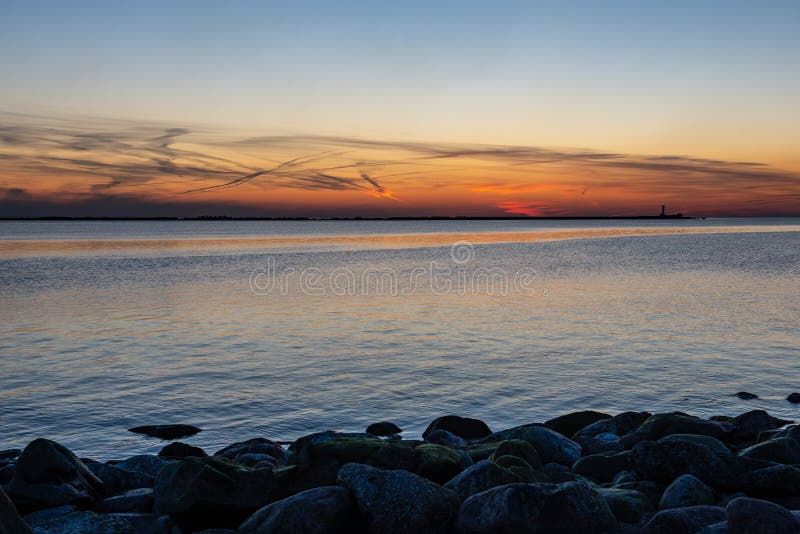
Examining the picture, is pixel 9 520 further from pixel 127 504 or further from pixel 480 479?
pixel 480 479

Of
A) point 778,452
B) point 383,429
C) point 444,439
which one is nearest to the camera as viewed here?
point 778,452

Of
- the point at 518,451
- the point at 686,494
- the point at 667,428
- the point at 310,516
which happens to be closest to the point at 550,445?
the point at 518,451

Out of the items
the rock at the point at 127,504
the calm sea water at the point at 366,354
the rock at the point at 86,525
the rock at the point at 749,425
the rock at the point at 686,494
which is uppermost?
the rock at the point at 686,494

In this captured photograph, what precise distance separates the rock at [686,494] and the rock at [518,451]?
2.07 metres

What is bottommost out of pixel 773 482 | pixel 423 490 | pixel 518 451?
pixel 518 451

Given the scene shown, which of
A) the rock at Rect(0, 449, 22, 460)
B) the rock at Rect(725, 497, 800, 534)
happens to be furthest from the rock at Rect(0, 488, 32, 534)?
the rock at Rect(0, 449, 22, 460)

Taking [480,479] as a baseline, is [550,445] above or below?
below

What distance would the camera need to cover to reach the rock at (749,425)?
12336 millimetres

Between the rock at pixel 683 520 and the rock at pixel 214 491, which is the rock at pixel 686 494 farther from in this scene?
the rock at pixel 214 491

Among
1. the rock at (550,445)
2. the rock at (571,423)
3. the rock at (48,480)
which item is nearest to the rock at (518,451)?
the rock at (550,445)

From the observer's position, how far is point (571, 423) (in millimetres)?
13469

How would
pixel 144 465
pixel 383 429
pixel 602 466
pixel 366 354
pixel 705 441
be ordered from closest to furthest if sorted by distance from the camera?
pixel 705 441 → pixel 602 466 → pixel 144 465 → pixel 383 429 → pixel 366 354

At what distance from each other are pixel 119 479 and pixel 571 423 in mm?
8129

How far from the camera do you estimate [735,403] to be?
648 inches
